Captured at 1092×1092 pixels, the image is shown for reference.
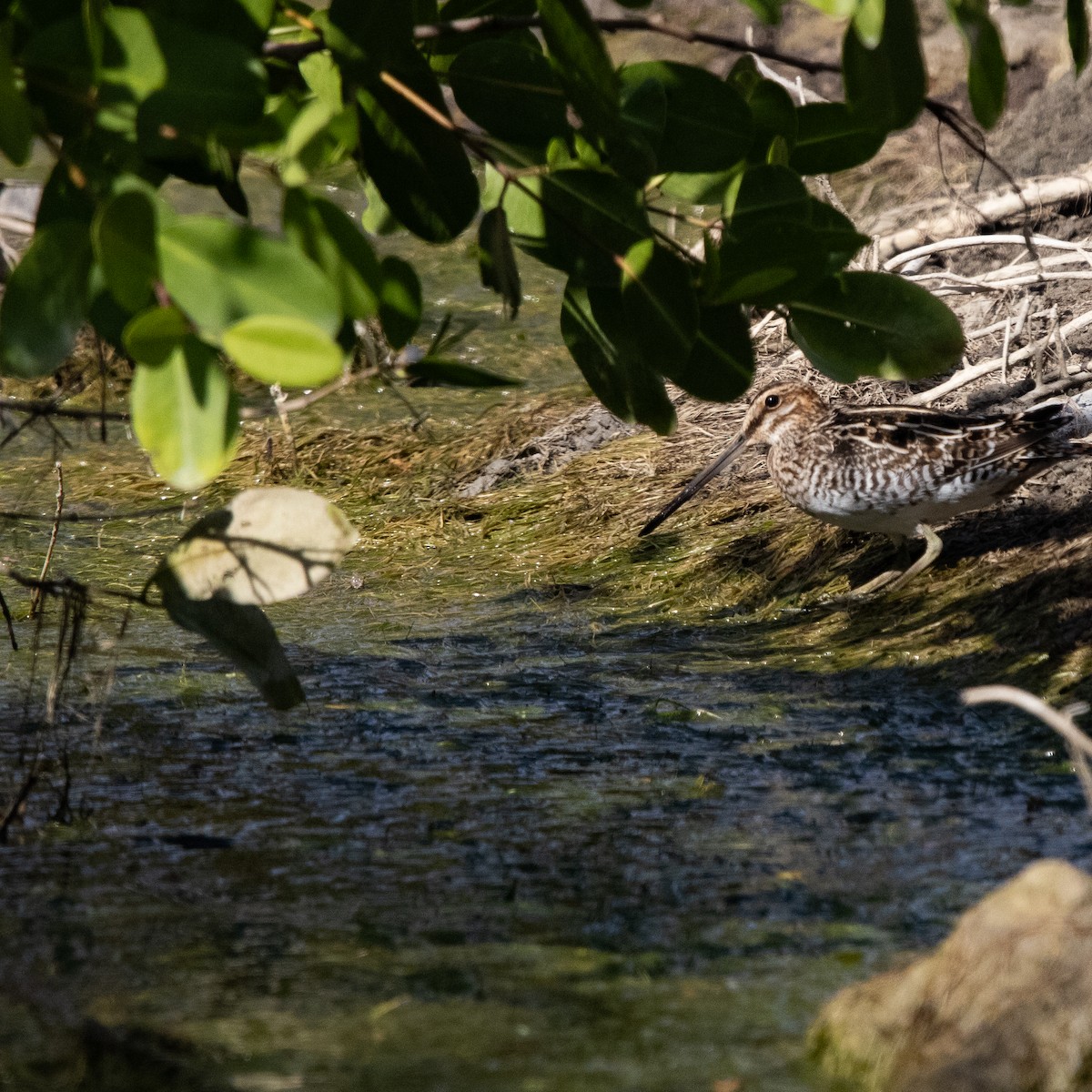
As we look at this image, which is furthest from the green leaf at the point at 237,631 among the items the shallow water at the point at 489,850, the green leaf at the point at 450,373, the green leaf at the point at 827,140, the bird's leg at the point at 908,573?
the bird's leg at the point at 908,573

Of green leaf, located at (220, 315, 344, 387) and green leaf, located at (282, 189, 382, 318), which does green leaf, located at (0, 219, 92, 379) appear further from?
green leaf, located at (220, 315, 344, 387)

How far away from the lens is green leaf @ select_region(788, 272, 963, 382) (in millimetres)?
3238

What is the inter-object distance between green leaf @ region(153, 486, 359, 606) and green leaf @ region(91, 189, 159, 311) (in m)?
0.86

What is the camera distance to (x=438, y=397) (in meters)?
8.79

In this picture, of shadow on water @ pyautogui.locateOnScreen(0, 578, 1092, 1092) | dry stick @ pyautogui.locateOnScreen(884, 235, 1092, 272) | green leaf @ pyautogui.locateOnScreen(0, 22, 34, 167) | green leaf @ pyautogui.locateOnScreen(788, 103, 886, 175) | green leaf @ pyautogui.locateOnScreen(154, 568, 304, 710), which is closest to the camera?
green leaf @ pyautogui.locateOnScreen(0, 22, 34, 167)

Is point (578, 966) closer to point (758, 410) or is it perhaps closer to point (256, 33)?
point (256, 33)

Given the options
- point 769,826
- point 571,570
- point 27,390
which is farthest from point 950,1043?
point 27,390

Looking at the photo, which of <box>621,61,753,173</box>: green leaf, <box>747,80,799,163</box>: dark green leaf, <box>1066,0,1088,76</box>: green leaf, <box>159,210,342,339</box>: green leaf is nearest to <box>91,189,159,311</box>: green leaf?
<box>159,210,342,339</box>: green leaf

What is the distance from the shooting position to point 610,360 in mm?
3311

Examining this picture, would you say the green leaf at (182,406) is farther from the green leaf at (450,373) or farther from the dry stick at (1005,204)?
the dry stick at (1005,204)

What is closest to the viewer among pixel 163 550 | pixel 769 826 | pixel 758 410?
pixel 769 826

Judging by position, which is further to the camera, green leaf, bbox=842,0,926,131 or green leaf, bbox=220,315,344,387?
green leaf, bbox=842,0,926,131

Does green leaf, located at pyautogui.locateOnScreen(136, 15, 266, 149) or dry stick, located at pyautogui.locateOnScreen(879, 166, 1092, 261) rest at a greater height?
green leaf, located at pyautogui.locateOnScreen(136, 15, 266, 149)

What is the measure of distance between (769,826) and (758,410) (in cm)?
285
